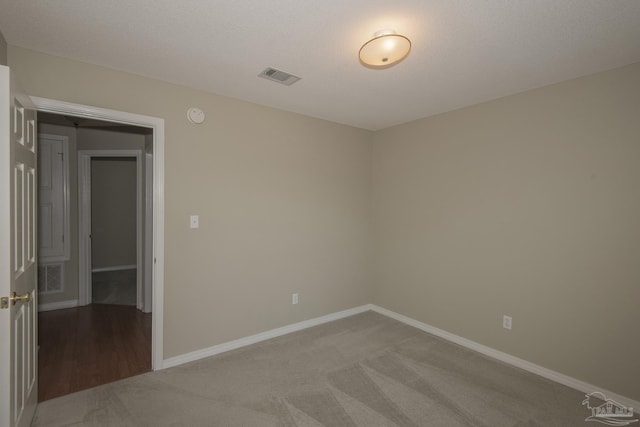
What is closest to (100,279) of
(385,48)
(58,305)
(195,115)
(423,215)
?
(58,305)

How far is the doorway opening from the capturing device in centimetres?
262

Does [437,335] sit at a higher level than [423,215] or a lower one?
lower

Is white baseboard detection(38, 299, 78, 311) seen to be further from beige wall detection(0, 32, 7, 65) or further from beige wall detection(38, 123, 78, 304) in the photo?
beige wall detection(0, 32, 7, 65)

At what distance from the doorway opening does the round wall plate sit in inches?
10.7

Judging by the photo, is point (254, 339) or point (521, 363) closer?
point (521, 363)

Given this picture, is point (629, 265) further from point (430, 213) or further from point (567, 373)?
point (430, 213)

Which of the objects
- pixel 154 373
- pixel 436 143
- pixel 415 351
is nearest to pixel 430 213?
pixel 436 143

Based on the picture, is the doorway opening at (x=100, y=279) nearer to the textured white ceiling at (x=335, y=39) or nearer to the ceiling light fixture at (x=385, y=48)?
the textured white ceiling at (x=335, y=39)

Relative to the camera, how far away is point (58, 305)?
4184 mm

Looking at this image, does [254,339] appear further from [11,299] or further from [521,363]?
[521,363]

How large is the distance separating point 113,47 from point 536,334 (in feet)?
13.2

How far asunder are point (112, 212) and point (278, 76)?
19.7ft

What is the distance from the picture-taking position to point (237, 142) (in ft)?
10.0

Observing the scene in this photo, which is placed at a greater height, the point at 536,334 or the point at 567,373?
the point at 536,334
